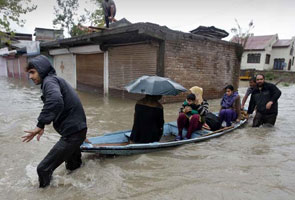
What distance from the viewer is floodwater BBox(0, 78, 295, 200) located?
2.70 meters

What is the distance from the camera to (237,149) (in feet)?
14.0

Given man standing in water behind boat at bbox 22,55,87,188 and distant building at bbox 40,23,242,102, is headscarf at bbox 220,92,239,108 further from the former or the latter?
man standing in water behind boat at bbox 22,55,87,188

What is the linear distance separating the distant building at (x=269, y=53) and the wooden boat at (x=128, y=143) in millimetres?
29925

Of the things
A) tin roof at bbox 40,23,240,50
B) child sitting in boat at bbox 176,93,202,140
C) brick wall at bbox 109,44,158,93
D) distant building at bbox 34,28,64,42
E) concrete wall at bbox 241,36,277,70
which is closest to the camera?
child sitting in boat at bbox 176,93,202,140

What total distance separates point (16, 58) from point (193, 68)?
2393cm

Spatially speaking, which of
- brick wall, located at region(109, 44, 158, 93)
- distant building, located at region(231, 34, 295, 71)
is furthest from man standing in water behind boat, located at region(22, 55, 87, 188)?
distant building, located at region(231, 34, 295, 71)

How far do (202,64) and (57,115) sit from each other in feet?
30.0

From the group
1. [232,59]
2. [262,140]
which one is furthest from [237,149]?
[232,59]

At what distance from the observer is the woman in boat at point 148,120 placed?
3.65 m

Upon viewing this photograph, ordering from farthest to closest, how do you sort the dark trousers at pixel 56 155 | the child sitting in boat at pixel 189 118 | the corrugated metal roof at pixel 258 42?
the corrugated metal roof at pixel 258 42, the child sitting in boat at pixel 189 118, the dark trousers at pixel 56 155

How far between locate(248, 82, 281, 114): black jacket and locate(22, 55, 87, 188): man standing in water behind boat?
4844mm

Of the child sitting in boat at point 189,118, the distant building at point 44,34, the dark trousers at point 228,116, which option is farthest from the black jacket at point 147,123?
the distant building at point 44,34

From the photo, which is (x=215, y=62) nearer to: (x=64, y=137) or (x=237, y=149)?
(x=237, y=149)

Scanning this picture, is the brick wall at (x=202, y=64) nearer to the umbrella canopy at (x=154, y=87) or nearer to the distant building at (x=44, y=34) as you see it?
the umbrella canopy at (x=154, y=87)
